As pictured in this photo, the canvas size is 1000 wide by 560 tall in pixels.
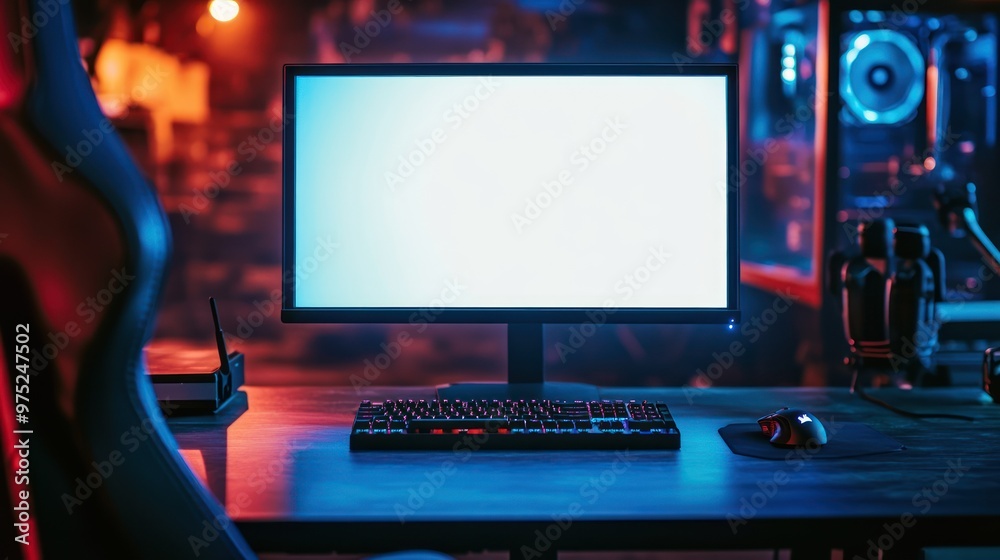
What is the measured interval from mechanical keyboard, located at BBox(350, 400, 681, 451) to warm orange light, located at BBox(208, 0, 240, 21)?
1282mm

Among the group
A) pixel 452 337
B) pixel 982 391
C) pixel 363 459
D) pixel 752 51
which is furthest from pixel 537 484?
pixel 752 51

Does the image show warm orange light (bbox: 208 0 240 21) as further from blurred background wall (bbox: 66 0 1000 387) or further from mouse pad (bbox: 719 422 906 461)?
mouse pad (bbox: 719 422 906 461)

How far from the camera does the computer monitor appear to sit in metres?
1.17

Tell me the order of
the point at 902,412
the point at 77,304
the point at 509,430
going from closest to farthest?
the point at 77,304 → the point at 509,430 → the point at 902,412

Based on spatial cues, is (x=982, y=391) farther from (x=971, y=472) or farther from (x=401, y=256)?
(x=401, y=256)

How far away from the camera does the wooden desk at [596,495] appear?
719 millimetres

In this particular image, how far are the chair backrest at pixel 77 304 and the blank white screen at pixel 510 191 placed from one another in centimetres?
69

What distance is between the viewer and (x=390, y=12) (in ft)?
6.41

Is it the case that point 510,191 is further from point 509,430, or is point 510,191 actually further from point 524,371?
point 509,430

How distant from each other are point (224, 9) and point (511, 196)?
1120mm

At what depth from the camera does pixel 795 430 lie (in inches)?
37.4

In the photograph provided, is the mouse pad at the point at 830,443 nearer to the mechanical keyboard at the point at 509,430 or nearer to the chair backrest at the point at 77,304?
the mechanical keyboard at the point at 509,430

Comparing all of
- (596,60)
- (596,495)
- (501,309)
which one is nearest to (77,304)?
(596,495)

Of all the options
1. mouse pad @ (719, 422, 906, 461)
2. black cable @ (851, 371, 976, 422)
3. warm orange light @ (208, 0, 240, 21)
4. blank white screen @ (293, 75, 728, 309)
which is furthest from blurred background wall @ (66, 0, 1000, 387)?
mouse pad @ (719, 422, 906, 461)
